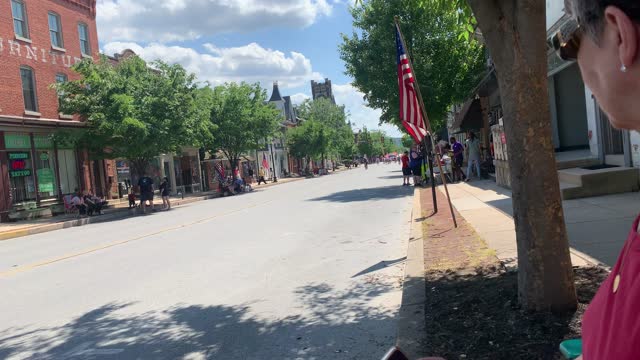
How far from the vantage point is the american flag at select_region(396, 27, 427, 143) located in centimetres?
1000

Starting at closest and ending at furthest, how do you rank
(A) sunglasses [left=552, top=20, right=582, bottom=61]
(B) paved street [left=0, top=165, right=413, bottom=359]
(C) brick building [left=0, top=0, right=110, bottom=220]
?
(A) sunglasses [left=552, top=20, right=582, bottom=61]
(B) paved street [left=0, top=165, right=413, bottom=359]
(C) brick building [left=0, top=0, right=110, bottom=220]

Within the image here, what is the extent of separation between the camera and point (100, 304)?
693 cm

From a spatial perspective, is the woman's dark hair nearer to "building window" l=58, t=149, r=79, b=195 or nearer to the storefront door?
the storefront door

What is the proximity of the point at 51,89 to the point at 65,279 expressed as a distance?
71.5 feet

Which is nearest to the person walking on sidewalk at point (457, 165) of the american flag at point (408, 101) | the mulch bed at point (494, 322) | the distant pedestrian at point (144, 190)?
the distant pedestrian at point (144, 190)

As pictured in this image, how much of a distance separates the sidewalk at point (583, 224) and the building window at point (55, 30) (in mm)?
24010

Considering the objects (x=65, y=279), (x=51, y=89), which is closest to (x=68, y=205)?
(x=51, y=89)

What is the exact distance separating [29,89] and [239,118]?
16.5 meters

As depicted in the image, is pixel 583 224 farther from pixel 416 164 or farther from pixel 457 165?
A: pixel 457 165

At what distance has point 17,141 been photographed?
973 inches

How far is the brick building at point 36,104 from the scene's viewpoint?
2442 centimetres

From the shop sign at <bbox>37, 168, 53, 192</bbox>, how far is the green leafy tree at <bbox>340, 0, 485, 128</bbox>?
15828 mm

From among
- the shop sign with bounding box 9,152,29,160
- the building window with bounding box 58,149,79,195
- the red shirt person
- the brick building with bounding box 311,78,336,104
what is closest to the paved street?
the red shirt person

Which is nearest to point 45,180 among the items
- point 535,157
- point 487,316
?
point 487,316
